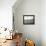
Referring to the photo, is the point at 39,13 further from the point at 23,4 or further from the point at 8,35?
the point at 8,35

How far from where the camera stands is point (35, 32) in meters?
6.24

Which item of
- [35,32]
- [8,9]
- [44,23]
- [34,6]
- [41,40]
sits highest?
[34,6]

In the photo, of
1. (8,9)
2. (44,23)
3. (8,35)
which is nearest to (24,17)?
(44,23)

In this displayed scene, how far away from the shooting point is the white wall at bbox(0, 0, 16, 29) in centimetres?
435

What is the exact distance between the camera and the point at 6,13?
4.41m

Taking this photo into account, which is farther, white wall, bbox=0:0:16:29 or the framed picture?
the framed picture

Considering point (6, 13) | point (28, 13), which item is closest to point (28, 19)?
point (28, 13)

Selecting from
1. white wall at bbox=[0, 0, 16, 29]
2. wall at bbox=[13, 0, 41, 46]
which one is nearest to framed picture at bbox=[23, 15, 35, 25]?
wall at bbox=[13, 0, 41, 46]

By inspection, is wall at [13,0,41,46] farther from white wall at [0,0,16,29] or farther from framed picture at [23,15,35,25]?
white wall at [0,0,16,29]

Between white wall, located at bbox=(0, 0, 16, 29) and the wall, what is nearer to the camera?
white wall, located at bbox=(0, 0, 16, 29)

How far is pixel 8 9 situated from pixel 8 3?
227 mm

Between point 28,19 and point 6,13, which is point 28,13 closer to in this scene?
point 28,19

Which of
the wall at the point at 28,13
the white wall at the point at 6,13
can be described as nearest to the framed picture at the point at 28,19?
the wall at the point at 28,13

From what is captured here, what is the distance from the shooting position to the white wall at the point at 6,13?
435 centimetres
